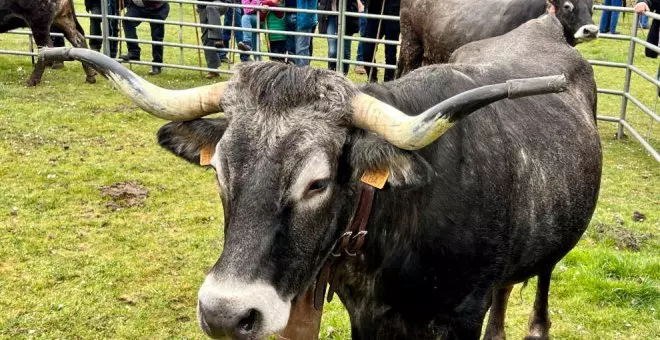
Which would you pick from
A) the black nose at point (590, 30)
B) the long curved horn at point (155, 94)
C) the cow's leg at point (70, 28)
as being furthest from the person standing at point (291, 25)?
the long curved horn at point (155, 94)

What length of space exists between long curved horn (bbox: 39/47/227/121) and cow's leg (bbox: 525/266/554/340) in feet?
8.91

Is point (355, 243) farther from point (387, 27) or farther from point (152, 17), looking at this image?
point (152, 17)

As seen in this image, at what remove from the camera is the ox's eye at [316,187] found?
253 cm

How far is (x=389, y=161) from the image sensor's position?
8.55ft

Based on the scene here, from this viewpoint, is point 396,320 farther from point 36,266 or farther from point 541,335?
point 36,266

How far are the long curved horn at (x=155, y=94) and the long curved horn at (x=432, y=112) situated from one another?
0.63m

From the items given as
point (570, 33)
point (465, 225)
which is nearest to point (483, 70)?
point (465, 225)

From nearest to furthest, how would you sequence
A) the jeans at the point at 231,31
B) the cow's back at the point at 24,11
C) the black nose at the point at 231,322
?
the black nose at the point at 231,322 → the cow's back at the point at 24,11 → the jeans at the point at 231,31

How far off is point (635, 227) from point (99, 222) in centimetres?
488

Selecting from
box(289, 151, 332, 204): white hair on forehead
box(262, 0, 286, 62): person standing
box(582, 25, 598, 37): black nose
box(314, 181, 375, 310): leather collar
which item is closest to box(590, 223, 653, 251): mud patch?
box(582, 25, 598, 37): black nose

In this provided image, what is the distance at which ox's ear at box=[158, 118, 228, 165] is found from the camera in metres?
2.95

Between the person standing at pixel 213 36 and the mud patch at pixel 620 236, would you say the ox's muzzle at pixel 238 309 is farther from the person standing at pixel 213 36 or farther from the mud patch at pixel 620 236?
the person standing at pixel 213 36

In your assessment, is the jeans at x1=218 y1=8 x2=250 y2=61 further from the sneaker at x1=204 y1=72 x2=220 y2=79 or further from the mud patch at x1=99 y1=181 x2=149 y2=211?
the mud patch at x1=99 y1=181 x2=149 y2=211

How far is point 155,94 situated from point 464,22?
658cm
